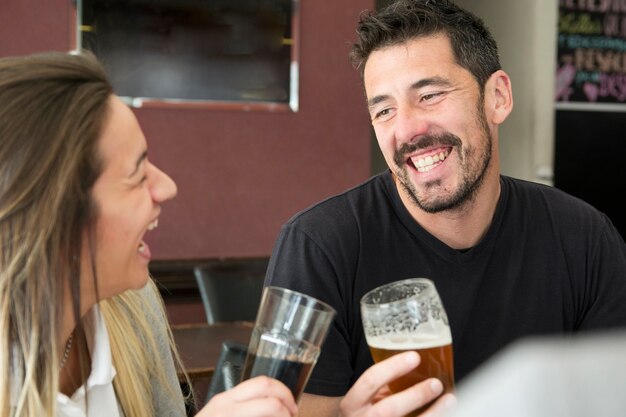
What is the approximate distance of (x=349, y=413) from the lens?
114 cm

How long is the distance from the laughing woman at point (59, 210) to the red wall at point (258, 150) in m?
2.61

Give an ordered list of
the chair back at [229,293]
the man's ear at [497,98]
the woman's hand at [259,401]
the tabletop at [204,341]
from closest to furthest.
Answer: the woman's hand at [259,401] → the man's ear at [497,98] → the tabletop at [204,341] → the chair back at [229,293]

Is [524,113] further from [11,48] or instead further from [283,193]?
[11,48]

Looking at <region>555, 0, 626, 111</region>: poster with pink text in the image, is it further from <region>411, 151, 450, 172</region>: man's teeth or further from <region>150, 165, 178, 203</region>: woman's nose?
<region>150, 165, 178, 203</region>: woman's nose

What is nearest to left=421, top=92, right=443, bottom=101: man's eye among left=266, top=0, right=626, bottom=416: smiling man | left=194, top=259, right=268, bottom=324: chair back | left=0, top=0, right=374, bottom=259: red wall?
left=266, top=0, right=626, bottom=416: smiling man

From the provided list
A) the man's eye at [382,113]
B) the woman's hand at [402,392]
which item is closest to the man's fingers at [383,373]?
the woman's hand at [402,392]

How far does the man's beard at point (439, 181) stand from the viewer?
63.1 inches

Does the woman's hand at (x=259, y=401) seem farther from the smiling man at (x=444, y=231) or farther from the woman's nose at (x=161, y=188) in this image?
the smiling man at (x=444, y=231)

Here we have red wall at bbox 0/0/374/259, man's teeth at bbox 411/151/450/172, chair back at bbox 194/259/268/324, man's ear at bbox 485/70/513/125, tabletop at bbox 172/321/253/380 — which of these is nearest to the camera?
man's teeth at bbox 411/151/450/172

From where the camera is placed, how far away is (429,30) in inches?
67.1

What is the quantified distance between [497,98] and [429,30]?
25 centimetres

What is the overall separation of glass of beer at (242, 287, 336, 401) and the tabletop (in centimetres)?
126

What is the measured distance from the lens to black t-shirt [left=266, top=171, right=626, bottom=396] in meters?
1.51

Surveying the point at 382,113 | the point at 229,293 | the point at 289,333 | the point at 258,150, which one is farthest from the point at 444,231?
the point at 258,150
